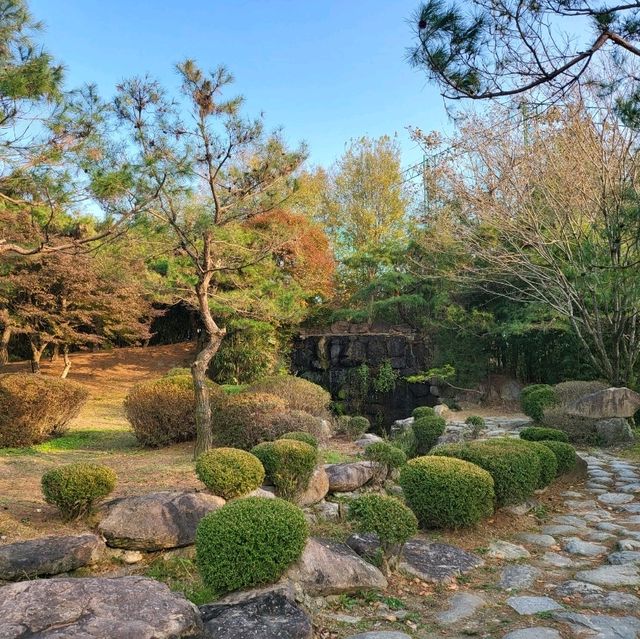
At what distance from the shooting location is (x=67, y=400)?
8.22 m

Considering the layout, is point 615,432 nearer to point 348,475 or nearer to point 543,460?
point 543,460

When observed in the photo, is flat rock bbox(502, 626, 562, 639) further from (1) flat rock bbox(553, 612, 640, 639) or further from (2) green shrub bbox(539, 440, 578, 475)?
(2) green shrub bbox(539, 440, 578, 475)

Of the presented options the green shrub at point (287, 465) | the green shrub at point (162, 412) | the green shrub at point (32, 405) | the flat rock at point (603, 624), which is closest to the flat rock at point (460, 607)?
the flat rock at point (603, 624)

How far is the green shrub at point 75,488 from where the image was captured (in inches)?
142

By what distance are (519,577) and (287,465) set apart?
1.92m

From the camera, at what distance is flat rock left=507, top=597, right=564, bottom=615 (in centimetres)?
281

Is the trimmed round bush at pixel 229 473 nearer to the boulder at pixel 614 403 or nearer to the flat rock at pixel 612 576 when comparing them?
the flat rock at pixel 612 576

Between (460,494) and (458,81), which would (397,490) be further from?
(458,81)

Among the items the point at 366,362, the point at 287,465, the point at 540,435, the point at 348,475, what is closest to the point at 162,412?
the point at 348,475

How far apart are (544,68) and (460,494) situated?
2.92 m

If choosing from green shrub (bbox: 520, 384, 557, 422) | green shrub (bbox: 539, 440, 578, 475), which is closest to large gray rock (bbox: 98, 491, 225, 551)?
green shrub (bbox: 539, 440, 578, 475)

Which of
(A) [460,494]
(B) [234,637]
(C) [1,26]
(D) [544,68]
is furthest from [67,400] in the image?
(D) [544,68]

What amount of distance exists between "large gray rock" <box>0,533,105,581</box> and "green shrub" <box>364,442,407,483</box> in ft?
8.78

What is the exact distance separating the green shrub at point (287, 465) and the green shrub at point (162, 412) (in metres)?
3.00
